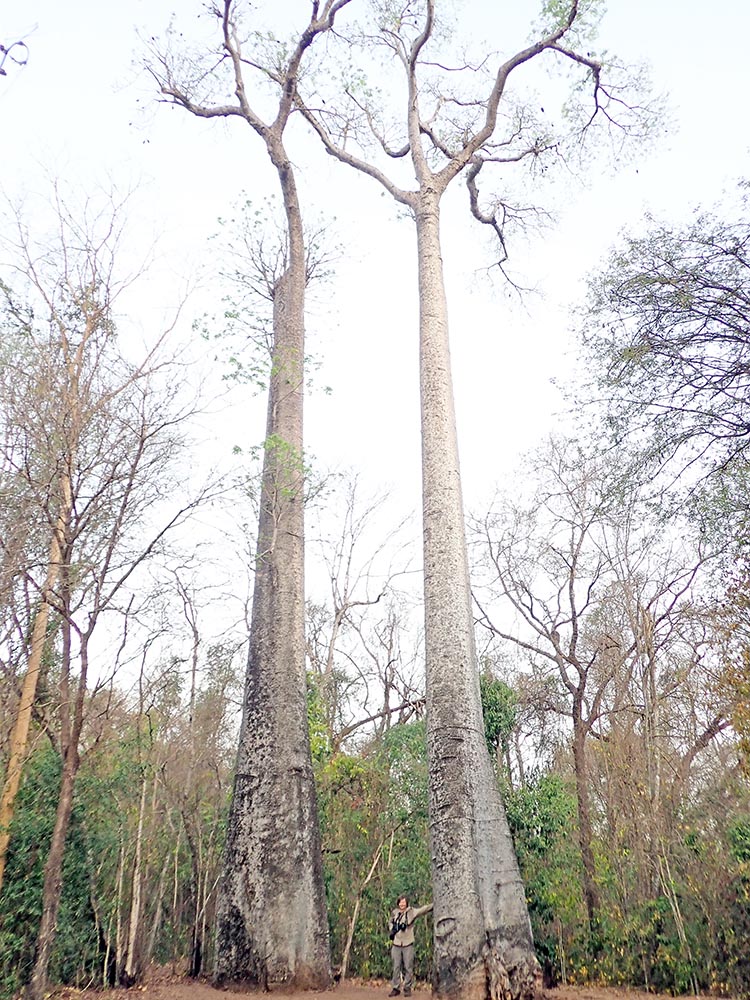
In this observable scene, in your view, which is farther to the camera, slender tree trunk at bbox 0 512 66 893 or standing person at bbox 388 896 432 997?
standing person at bbox 388 896 432 997

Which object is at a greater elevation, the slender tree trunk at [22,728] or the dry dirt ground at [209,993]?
the slender tree trunk at [22,728]

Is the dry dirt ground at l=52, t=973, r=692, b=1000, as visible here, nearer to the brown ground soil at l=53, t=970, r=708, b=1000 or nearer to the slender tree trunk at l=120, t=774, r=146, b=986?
the brown ground soil at l=53, t=970, r=708, b=1000

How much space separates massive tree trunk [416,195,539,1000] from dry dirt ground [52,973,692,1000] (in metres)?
0.62

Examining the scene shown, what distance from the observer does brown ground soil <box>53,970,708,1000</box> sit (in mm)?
5777

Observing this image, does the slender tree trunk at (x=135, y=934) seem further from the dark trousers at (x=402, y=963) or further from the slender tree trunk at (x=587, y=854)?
the slender tree trunk at (x=587, y=854)

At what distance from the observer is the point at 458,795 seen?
216 inches

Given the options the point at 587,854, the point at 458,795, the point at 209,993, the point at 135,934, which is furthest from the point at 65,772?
the point at 587,854

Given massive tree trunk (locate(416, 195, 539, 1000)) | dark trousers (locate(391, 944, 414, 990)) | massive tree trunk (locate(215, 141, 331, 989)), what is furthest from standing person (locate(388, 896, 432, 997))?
massive tree trunk (locate(416, 195, 539, 1000))

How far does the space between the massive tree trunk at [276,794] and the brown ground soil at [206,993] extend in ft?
0.60

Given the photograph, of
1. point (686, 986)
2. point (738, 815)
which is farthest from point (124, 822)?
point (738, 815)

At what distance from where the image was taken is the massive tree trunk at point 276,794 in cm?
592

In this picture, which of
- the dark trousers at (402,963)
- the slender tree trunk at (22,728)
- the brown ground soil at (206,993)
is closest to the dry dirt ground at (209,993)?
the brown ground soil at (206,993)

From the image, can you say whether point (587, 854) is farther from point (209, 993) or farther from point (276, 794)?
point (209, 993)

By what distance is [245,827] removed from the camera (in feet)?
20.8
